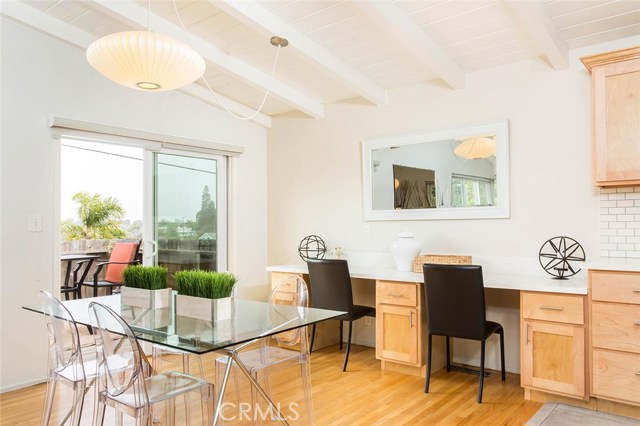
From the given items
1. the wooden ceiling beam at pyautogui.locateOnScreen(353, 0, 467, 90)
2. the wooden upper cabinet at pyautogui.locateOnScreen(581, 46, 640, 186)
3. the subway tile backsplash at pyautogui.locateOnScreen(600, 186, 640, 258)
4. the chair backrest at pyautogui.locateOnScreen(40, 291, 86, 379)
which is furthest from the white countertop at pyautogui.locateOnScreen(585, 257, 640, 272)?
the chair backrest at pyautogui.locateOnScreen(40, 291, 86, 379)

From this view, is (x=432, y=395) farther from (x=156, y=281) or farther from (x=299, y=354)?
(x=156, y=281)

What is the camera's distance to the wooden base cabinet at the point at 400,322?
11.3 ft

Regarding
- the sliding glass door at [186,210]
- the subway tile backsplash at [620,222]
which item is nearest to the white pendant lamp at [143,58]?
the sliding glass door at [186,210]

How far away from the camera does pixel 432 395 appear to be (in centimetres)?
315

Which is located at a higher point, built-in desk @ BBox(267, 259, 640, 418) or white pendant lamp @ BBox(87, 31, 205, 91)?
white pendant lamp @ BBox(87, 31, 205, 91)

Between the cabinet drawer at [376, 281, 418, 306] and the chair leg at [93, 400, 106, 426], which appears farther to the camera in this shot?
the cabinet drawer at [376, 281, 418, 306]

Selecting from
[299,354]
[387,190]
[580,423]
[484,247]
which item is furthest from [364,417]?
[387,190]

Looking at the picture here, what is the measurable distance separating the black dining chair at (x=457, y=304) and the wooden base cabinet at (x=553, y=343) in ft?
0.84

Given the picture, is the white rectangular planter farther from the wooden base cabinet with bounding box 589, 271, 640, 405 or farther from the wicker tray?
the wooden base cabinet with bounding box 589, 271, 640, 405

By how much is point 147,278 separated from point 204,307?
483 millimetres

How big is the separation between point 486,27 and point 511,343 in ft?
7.52

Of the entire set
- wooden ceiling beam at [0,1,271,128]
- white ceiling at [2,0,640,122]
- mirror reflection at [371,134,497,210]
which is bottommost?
mirror reflection at [371,134,497,210]

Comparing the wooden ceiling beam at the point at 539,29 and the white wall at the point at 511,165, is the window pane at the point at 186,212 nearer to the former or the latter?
the white wall at the point at 511,165

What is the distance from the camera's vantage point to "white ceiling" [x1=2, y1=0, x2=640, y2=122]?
295 cm
